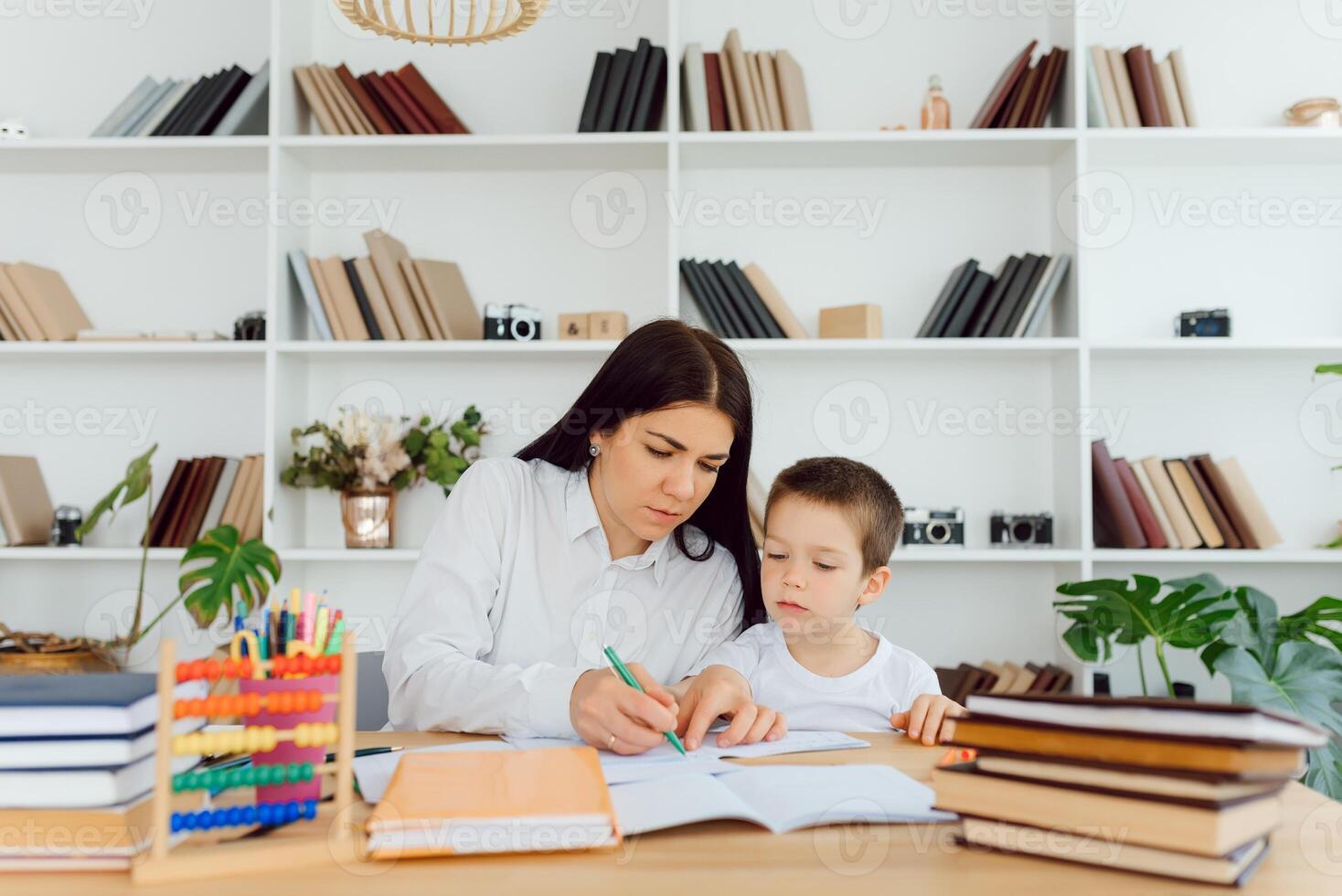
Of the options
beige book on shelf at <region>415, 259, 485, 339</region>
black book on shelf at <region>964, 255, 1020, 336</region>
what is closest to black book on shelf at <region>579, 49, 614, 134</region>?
beige book on shelf at <region>415, 259, 485, 339</region>

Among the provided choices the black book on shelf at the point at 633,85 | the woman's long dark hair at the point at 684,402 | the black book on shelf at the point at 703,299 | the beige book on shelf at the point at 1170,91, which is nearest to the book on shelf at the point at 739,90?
the black book on shelf at the point at 633,85

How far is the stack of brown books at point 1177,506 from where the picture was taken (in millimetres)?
2936

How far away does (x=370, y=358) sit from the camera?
3250mm

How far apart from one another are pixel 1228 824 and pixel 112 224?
3448 mm

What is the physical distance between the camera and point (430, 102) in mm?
3045

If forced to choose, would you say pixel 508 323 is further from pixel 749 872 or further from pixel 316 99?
pixel 749 872

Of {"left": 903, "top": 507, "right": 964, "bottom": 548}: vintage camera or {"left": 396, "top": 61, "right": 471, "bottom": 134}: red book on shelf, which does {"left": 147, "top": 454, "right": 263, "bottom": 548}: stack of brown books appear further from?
{"left": 903, "top": 507, "right": 964, "bottom": 548}: vintage camera

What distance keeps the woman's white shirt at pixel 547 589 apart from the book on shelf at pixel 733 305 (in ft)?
3.96

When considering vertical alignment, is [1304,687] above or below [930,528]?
below

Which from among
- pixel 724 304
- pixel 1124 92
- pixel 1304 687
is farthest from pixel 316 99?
pixel 1304 687

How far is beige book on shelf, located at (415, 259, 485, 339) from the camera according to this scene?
3045 millimetres

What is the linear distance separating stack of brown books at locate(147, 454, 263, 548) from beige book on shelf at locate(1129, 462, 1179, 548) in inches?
95.6

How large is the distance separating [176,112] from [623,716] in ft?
8.76

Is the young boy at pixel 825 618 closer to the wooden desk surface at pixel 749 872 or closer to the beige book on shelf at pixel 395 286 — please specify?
the wooden desk surface at pixel 749 872
